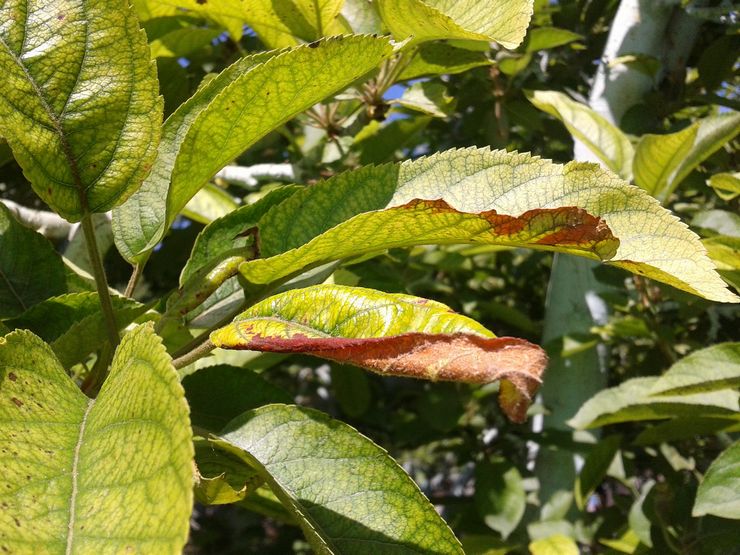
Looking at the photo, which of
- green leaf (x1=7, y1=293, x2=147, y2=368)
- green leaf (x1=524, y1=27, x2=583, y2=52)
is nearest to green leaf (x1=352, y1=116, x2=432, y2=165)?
green leaf (x1=524, y1=27, x2=583, y2=52)

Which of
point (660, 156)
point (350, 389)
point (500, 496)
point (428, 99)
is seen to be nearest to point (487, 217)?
point (428, 99)

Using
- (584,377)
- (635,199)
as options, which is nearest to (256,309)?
(635,199)

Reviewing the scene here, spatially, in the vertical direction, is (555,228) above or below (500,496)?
above

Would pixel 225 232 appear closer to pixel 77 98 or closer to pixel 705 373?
pixel 77 98

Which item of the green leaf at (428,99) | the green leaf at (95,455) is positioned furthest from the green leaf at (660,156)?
the green leaf at (95,455)

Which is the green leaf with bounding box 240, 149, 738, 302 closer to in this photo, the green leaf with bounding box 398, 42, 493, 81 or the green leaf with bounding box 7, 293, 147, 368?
the green leaf with bounding box 7, 293, 147, 368

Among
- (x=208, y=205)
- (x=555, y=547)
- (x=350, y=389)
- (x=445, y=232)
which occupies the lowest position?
(x=350, y=389)
